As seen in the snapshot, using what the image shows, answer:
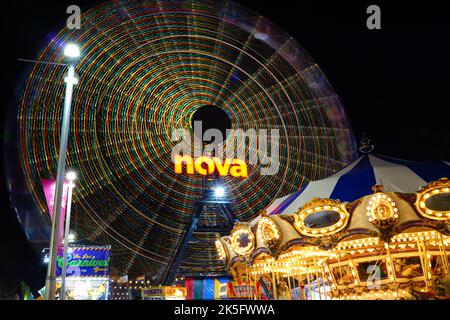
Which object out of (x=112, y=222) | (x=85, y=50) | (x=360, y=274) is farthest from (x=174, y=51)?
(x=360, y=274)

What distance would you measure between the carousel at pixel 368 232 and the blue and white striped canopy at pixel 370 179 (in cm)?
2

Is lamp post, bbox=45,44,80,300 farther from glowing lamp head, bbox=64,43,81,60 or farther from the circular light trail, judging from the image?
the circular light trail

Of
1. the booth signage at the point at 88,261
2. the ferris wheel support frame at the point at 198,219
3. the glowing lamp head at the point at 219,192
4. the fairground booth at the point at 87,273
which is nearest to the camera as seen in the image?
the fairground booth at the point at 87,273

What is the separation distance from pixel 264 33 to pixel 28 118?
1295 cm

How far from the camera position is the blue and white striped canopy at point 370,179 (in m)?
9.45

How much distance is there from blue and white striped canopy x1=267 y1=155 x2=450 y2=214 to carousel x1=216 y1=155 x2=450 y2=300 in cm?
2

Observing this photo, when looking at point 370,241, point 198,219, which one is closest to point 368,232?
point 370,241

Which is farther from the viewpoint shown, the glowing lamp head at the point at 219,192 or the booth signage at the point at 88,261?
the glowing lamp head at the point at 219,192

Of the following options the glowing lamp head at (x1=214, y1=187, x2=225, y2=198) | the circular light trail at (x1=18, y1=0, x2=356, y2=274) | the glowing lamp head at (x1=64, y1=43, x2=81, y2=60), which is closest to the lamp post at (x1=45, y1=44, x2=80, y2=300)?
the glowing lamp head at (x1=64, y1=43, x2=81, y2=60)

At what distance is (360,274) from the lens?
383 inches

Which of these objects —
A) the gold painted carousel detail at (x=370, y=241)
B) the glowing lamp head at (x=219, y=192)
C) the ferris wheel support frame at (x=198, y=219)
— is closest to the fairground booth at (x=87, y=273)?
the ferris wheel support frame at (x=198, y=219)

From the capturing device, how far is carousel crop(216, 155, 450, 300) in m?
7.83

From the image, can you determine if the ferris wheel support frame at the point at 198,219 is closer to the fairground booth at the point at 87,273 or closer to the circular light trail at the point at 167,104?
the circular light trail at the point at 167,104
